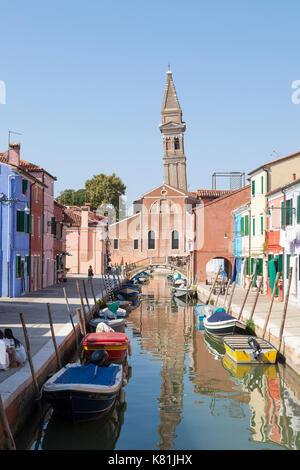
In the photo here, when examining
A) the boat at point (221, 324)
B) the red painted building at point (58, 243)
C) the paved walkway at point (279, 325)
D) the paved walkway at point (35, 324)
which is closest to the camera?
the paved walkway at point (35, 324)

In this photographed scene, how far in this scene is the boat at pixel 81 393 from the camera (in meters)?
10.8

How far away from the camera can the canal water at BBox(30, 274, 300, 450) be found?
33.9 feet

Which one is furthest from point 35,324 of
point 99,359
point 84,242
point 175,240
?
point 175,240

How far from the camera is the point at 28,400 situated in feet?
35.5

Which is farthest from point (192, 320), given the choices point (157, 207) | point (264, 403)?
point (157, 207)

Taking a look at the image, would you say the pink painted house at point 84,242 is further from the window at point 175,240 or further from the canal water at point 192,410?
the canal water at point 192,410

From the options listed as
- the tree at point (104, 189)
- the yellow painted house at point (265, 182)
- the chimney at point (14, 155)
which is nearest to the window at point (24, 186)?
the chimney at point (14, 155)

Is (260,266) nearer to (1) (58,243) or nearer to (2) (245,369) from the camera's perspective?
(2) (245,369)

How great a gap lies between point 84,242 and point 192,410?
134 ft

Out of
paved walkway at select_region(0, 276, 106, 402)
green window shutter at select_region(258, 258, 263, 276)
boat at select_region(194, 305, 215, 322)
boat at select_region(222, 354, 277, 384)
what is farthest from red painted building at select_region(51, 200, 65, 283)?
boat at select_region(222, 354, 277, 384)

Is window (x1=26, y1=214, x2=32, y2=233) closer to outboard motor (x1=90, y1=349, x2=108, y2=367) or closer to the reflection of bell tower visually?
outboard motor (x1=90, y1=349, x2=108, y2=367)

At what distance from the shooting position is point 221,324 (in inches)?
830

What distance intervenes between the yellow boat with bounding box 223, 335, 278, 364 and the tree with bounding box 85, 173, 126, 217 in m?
55.5

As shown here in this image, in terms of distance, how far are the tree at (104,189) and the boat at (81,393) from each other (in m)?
60.1
